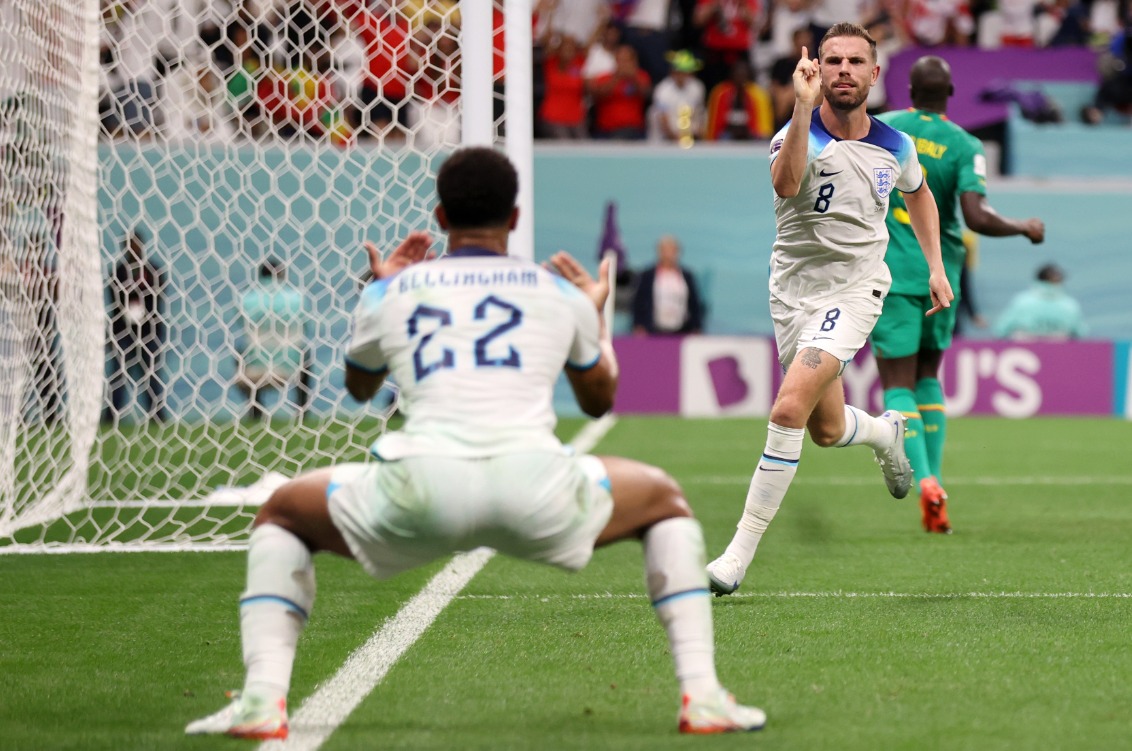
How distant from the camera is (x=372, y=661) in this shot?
4531mm

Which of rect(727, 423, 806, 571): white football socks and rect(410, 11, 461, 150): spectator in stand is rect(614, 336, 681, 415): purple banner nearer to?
rect(410, 11, 461, 150): spectator in stand

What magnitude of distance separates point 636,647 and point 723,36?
51.1ft

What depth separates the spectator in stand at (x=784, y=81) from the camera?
18297mm

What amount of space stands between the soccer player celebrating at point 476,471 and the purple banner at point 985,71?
16550mm

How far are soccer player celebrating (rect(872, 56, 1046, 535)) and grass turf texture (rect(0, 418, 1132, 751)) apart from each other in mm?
583

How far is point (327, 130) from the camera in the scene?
29.6 feet

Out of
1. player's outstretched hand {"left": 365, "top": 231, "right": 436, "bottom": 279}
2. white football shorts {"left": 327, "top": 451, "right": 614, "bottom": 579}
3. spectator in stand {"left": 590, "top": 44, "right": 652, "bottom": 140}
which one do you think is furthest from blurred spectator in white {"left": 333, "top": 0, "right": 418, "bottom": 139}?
spectator in stand {"left": 590, "top": 44, "right": 652, "bottom": 140}

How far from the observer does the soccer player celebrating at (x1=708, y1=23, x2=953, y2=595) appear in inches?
216

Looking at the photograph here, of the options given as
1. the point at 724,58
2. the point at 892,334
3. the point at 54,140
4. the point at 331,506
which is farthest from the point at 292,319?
the point at 724,58

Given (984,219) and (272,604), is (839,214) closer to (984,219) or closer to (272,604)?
(984,219)

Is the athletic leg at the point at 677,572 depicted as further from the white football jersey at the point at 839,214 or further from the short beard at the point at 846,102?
the short beard at the point at 846,102

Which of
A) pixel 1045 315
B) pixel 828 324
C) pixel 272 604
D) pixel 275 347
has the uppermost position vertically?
pixel 828 324

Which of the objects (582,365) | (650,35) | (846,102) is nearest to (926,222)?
(846,102)

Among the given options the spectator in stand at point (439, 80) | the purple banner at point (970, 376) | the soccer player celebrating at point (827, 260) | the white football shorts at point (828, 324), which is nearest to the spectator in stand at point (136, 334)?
the spectator in stand at point (439, 80)
